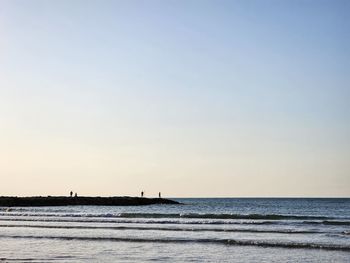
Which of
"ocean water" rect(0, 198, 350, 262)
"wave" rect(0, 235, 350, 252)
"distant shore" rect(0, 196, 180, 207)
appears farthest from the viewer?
"distant shore" rect(0, 196, 180, 207)

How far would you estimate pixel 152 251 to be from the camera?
20.7m

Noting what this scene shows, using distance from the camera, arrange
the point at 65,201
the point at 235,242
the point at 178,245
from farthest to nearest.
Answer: the point at 65,201 < the point at 235,242 < the point at 178,245

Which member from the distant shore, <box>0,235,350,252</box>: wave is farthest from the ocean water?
the distant shore

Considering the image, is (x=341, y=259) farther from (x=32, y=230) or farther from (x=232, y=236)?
(x=32, y=230)

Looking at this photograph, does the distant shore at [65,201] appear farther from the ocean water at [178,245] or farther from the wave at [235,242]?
the wave at [235,242]

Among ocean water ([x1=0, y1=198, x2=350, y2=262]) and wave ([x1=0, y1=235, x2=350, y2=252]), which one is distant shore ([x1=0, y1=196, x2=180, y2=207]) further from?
wave ([x1=0, y1=235, x2=350, y2=252])

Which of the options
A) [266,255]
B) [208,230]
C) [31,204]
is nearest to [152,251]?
[266,255]

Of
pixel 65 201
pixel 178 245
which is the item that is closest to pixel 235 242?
pixel 178 245

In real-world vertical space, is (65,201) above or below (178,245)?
above

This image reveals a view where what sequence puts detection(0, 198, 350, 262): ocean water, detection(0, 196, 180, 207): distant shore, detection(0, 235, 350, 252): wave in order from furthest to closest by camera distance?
detection(0, 196, 180, 207): distant shore → detection(0, 235, 350, 252): wave → detection(0, 198, 350, 262): ocean water

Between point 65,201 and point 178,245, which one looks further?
point 65,201

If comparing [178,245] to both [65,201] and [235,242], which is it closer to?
[235,242]

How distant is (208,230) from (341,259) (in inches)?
473

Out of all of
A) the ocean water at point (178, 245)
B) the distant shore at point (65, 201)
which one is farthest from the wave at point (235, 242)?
the distant shore at point (65, 201)
